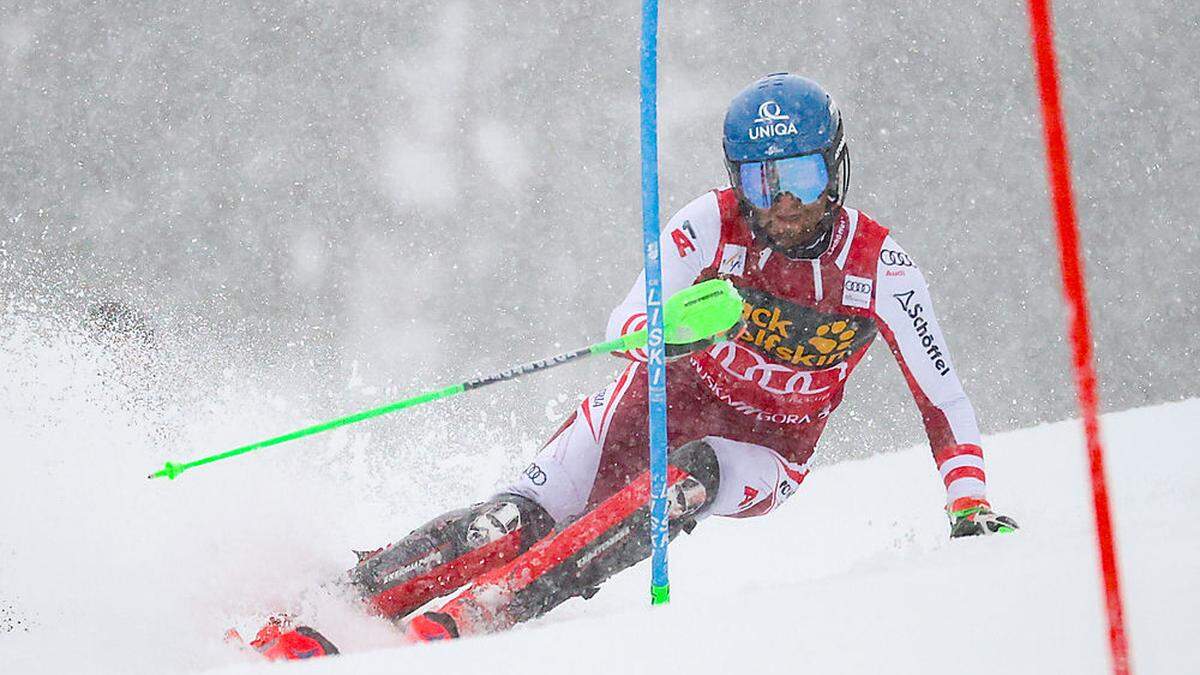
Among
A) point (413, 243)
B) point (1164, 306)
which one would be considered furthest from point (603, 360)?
point (1164, 306)

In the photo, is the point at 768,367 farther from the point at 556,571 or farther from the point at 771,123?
the point at 556,571

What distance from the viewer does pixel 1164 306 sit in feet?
48.8

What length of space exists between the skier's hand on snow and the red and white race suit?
0.12 feet

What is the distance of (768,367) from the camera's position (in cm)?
334

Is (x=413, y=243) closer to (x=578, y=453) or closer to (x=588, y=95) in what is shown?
(x=588, y=95)

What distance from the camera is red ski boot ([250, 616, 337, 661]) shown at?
2578 millimetres

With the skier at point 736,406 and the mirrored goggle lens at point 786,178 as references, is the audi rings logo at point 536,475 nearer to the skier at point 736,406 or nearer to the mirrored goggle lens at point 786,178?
the skier at point 736,406

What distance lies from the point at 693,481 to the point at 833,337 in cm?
57

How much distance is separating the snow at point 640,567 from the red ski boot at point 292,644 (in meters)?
0.08

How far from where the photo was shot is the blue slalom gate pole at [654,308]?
7.96 feet

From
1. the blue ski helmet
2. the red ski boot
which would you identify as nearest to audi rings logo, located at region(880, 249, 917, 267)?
the blue ski helmet

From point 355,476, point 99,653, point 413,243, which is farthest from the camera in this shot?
point 413,243

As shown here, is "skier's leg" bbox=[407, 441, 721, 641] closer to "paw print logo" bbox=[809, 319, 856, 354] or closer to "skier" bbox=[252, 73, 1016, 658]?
"skier" bbox=[252, 73, 1016, 658]

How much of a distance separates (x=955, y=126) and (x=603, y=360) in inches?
245
